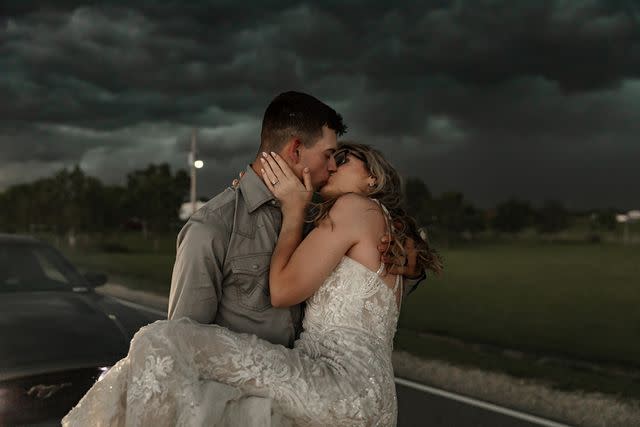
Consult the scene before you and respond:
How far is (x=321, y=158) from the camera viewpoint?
2.99m

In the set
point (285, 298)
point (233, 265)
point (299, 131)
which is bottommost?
point (285, 298)

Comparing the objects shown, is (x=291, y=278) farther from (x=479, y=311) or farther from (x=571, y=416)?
(x=479, y=311)

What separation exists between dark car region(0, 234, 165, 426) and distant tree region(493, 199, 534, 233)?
125443mm

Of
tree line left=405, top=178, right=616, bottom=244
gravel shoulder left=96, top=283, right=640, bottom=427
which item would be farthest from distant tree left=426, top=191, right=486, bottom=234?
gravel shoulder left=96, top=283, right=640, bottom=427

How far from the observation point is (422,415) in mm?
6191

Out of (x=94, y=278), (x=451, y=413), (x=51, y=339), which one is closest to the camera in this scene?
(x=51, y=339)

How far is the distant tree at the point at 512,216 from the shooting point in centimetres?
12769

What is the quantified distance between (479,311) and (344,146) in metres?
17.9

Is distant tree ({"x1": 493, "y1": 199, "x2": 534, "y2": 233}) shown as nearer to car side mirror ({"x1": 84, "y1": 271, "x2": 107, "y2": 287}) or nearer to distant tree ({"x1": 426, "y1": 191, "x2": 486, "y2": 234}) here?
distant tree ({"x1": 426, "y1": 191, "x2": 486, "y2": 234})

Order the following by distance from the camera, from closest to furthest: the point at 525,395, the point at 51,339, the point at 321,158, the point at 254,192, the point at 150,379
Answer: the point at 150,379 < the point at 254,192 < the point at 321,158 < the point at 51,339 < the point at 525,395

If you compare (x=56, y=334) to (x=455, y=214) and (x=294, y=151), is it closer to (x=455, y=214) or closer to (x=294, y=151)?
(x=294, y=151)

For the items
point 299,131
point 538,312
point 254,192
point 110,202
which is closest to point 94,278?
point 254,192

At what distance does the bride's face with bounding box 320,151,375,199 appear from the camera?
3074 mm

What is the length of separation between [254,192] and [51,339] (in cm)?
206
